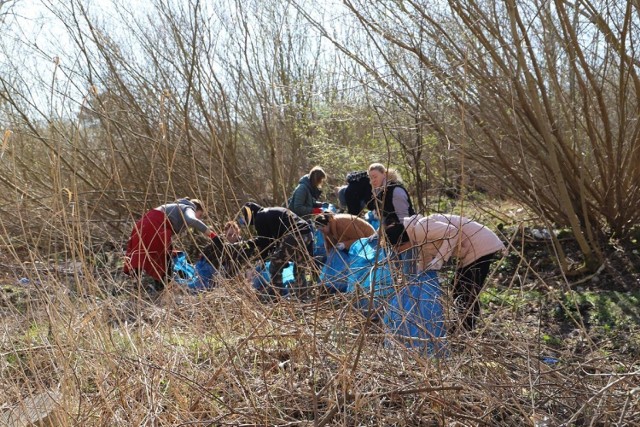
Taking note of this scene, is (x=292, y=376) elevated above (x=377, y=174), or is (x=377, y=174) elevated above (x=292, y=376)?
(x=377, y=174)

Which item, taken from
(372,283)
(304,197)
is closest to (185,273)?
(304,197)

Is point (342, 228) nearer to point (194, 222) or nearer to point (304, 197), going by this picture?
point (194, 222)

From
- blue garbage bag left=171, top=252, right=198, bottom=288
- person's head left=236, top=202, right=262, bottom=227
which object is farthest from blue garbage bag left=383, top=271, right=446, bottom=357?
blue garbage bag left=171, top=252, right=198, bottom=288

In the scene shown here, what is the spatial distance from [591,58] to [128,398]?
6.18m

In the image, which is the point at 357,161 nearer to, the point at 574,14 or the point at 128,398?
the point at 574,14

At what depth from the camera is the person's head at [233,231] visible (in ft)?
12.9

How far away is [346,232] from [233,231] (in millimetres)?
970

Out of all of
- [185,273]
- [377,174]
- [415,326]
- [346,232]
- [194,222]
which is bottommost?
[185,273]

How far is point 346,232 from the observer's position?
16.8ft

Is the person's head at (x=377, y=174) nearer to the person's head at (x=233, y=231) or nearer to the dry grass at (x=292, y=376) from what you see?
→ the person's head at (x=233, y=231)

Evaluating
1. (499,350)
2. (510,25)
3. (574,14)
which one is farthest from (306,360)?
(574,14)

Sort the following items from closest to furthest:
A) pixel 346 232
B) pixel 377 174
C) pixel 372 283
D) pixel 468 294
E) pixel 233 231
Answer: pixel 372 283
pixel 468 294
pixel 233 231
pixel 346 232
pixel 377 174

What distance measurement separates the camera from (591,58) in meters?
7.67

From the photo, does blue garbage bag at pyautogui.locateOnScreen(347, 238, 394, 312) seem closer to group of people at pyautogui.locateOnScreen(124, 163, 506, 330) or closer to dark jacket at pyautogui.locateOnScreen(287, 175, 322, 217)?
group of people at pyautogui.locateOnScreen(124, 163, 506, 330)
